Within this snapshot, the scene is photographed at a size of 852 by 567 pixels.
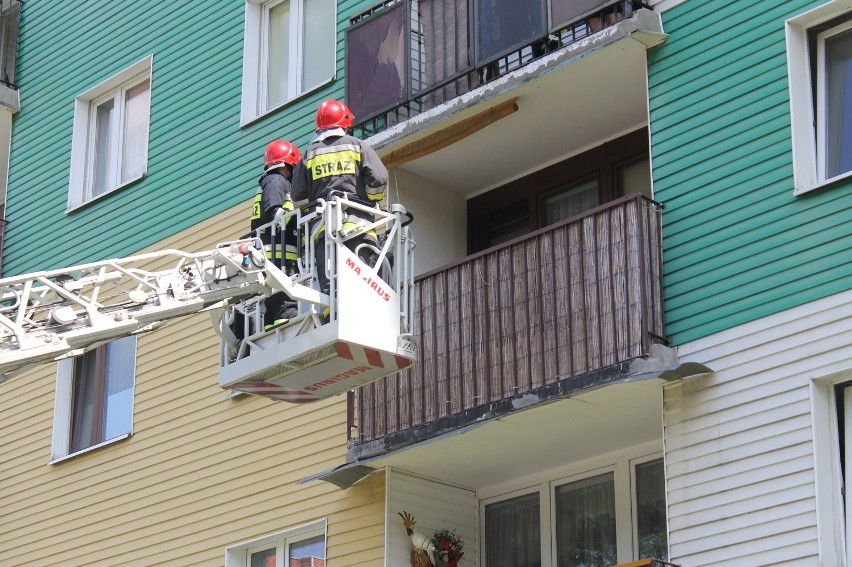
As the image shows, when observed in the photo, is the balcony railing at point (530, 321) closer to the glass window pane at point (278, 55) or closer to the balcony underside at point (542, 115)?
the balcony underside at point (542, 115)

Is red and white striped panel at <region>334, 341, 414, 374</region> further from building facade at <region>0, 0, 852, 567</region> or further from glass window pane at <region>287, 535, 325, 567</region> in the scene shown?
glass window pane at <region>287, 535, 325, 567</region>

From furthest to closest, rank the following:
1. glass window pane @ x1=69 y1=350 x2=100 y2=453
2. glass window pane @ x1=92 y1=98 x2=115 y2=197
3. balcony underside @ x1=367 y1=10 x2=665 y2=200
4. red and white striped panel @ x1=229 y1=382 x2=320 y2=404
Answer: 1. glass window pane @ x1=92 y1=98 x2=115 y2=197
2. glass window pane @ x1=69 y1=350 x2=100 y2=453
3. balcony underside @ x1=367 y1=10 x2=665 y2=200
4. red and white striped panel @ x1=229 y1=382 x2=320 y2=404

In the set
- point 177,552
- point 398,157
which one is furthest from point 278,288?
point 177,552

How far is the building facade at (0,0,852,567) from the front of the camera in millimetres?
13281

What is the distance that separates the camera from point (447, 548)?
1569cm

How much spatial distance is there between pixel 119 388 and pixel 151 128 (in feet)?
10.9

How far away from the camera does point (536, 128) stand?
16406 millimetres

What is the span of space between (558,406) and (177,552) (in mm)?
5677

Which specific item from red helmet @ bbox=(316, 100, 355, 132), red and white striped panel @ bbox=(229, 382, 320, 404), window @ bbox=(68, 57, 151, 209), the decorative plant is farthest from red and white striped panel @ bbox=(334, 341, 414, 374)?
window @ bbox=(68, 57, 151, 209)

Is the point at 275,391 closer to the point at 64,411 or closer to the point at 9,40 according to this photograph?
the point at 64,411

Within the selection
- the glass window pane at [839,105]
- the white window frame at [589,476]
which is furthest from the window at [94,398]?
the glass window pane at [839,105]

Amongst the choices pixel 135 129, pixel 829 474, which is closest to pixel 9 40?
pixel 135 129

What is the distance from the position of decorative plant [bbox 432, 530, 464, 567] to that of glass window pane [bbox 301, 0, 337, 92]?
594cm

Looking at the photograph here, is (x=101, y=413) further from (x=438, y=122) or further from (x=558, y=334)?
(x=558, y=334)
